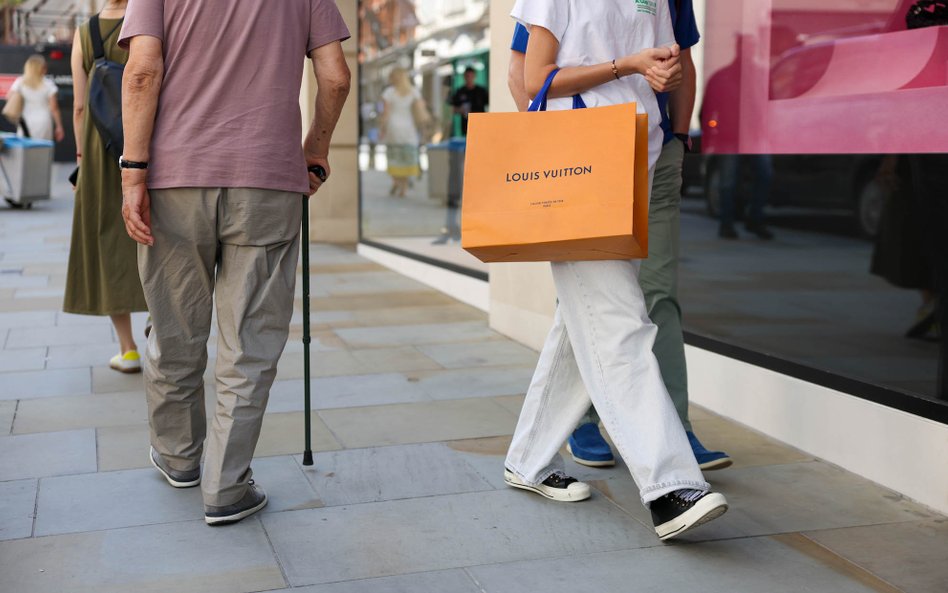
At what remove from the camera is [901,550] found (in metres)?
3.39

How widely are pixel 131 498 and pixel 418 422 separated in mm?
1416

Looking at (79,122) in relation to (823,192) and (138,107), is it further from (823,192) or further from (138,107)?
(823,192)

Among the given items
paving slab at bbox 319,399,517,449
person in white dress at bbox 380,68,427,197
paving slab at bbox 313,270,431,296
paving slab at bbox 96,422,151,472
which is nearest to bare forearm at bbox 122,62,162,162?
paving slab at bbox 96,422,151,472

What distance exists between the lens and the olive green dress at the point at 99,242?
540 cm

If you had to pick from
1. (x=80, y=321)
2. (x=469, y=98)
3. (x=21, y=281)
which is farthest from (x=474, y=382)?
(x=21, y=281)

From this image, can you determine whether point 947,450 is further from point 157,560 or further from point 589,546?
point 157,560

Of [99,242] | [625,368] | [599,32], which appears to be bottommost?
[625,368]

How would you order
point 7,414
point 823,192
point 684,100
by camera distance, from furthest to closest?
point 7,414, point 823,192, point 684,100

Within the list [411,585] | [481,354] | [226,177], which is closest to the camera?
[411,585]

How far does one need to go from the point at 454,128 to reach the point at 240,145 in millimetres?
5776

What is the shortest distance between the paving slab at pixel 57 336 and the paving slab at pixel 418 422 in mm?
2442

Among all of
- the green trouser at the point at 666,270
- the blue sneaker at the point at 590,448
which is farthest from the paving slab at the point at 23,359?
the green trouser at the point at 666,270

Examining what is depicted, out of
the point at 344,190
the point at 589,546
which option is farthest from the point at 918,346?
the point at 344,190

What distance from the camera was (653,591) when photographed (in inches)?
121
